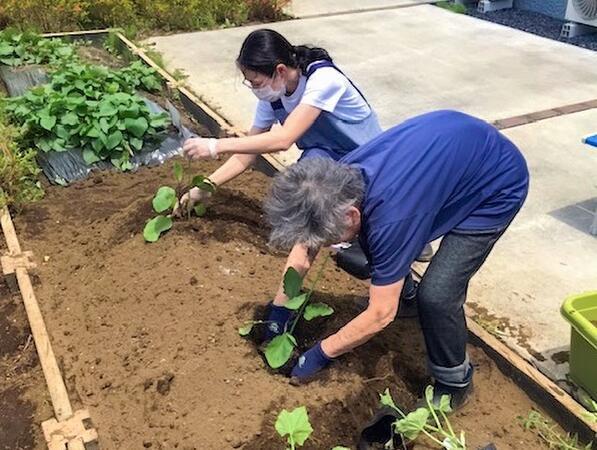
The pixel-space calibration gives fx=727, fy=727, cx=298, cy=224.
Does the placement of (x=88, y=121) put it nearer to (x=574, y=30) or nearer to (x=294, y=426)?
(x=294, y=426)

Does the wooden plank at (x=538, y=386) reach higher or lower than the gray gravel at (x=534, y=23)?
higher

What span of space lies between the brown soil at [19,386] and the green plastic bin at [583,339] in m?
2.02

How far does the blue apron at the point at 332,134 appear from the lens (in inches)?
126

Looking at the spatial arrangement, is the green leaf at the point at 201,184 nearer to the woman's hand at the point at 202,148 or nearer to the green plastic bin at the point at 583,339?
the woman's hand at the point at 202,148

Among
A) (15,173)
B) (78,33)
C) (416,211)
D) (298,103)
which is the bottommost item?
(78,33)

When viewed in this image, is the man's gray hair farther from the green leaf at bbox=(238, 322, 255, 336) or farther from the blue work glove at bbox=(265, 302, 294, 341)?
the green leaf at bbox=(238, 322, 255, 336)

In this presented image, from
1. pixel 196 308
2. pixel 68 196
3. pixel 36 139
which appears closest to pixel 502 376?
pixel 196 308

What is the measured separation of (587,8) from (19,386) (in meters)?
7.11

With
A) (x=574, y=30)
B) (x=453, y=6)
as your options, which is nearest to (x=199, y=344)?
(x=574, y=30)

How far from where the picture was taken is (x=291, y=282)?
8.80 ft

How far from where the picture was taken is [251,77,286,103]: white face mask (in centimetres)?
304

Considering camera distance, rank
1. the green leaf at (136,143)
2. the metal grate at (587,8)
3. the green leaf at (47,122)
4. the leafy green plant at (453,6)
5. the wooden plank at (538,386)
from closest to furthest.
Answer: the wooden plank at (538,386), the green leaf at (47,122), the green leaf at (136,143), the metal grate at (587,8), the leafy green plant at (453,6)

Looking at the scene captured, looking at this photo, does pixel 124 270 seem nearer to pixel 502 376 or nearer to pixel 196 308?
pixel 196 308

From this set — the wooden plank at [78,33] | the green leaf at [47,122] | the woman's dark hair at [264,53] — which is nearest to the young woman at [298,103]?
the woman's dark hair at [264,53]
